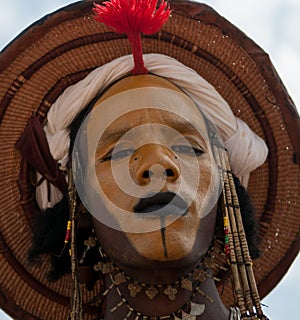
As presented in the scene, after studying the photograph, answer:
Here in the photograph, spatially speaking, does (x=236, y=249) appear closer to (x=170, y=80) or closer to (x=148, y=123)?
(x=148, y=123)

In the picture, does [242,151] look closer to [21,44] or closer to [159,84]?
[159,84]

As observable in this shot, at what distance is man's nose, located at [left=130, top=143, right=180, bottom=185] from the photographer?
7.77 feet

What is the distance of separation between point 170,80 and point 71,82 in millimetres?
408

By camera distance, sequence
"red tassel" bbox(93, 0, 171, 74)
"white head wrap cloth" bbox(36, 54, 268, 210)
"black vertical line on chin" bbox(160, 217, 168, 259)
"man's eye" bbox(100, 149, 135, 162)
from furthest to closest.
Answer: "white head wrap cloth" bbox(36, 54, 268, 210), "red tassel" bbox(93, 0, 171, 74), "man's eye" bbox(100, 149, 135, 162), "black vertical line on chin" bbox(160, 217, 168, 259)

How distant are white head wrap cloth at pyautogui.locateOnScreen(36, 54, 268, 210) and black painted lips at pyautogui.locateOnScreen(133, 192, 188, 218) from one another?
1.81 ft

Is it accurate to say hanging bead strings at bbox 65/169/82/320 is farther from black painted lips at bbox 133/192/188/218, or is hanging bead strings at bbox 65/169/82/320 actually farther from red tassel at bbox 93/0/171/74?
red tassel at bbox 93/0/171/74

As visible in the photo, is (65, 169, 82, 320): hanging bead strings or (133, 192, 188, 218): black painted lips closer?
(133, 192, 188, 218): black painted lips

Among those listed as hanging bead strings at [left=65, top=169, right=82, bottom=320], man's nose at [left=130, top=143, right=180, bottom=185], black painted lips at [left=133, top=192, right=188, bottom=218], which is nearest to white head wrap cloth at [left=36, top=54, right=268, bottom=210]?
hanging bead strings at [left=65, top=169, right=82, bottom=320]

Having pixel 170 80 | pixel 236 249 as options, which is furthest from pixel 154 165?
pixel 170 80

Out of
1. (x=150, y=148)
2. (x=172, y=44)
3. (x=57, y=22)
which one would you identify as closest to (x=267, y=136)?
(x=172, y=44)

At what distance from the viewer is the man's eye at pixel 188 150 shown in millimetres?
2559

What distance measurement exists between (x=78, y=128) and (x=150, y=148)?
0.44 m

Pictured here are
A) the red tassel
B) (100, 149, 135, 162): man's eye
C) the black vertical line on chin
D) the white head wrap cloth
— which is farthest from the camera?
the white head wrap cloth

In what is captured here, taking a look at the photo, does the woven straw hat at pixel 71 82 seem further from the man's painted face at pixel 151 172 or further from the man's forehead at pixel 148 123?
the man's forehead at pixel 148 123
